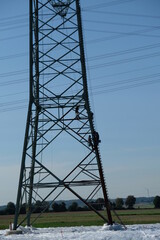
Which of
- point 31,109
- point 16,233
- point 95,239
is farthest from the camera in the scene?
point 31,109

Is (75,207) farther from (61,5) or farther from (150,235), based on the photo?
(150,235)

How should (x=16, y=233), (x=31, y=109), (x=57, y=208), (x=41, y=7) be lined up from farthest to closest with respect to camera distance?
(x=57, y=208), (x=41, y=7), (x=31, y=109), (x=16, y=233)

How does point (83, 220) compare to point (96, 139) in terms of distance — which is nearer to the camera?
point (96, 139)

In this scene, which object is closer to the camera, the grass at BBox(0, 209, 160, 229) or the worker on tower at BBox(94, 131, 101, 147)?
the worker on tower at BBox(94, 131, 101, 147)

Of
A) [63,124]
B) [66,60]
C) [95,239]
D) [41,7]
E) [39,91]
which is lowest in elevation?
[95,239]

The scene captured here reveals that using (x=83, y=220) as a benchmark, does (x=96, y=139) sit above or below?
above

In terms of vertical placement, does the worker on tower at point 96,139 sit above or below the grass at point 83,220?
above

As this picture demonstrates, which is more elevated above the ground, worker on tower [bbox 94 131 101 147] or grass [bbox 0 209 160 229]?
worker on tower [bbox 94 131 101 147]

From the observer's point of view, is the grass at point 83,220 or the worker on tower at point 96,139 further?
the grass at point 83,220

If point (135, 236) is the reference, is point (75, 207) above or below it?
above

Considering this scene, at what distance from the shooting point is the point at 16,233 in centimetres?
2633

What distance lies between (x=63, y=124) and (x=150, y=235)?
987cm

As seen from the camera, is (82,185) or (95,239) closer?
(95,239)

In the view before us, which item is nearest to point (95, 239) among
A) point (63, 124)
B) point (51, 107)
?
point (63, 124)
